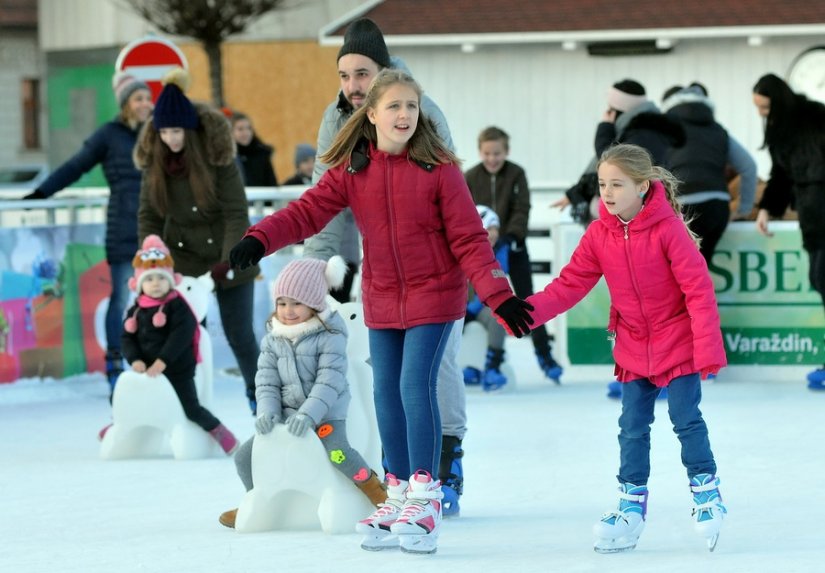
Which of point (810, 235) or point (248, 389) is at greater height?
point (810, 235)

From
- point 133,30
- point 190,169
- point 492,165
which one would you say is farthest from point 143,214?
point 133,30

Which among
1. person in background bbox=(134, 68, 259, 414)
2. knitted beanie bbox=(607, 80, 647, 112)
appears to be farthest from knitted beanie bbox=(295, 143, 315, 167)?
person in background bbox=(134, 68, 259, 414)

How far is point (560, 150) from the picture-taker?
22.1m

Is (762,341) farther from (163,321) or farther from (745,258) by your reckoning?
(163,321)

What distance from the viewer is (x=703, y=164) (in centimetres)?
1005

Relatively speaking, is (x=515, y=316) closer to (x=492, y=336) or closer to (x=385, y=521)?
(x=385, y=521)

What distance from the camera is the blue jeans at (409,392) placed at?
5641 mm

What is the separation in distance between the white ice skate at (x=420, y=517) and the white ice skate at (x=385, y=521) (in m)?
0.08

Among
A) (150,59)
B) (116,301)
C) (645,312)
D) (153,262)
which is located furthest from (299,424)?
(150,59)

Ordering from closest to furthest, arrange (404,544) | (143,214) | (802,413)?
1. (404,544)
2. (143,214)
3. (802,413)

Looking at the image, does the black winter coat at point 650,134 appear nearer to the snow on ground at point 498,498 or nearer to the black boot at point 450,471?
the snow on ground at point 498,498

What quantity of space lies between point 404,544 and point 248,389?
10.8 ft

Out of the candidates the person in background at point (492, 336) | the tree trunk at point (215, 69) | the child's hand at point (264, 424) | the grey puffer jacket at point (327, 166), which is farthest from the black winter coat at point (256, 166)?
the tree trunk at point (215, 69)

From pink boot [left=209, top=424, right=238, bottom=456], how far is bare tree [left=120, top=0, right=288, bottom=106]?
2080 centimetres
